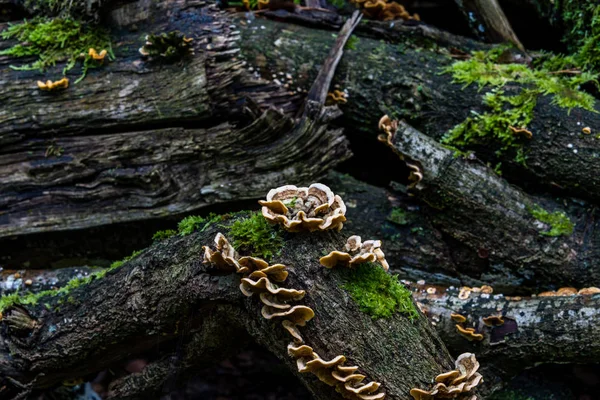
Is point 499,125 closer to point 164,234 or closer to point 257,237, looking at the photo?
point 257,237

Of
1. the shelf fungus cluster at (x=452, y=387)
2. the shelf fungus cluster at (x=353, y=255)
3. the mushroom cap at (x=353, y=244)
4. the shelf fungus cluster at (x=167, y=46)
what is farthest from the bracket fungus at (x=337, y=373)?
the shelf fungus cluster at (x=167, y=46)

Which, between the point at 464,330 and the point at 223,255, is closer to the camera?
the point at 223,255

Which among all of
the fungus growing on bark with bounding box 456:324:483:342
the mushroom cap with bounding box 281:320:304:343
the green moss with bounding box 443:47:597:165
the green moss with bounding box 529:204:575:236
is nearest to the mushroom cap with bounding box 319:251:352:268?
the mushroom cap with bounding box 281:320:304:343

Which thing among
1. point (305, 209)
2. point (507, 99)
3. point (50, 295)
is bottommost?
point (50, 295)

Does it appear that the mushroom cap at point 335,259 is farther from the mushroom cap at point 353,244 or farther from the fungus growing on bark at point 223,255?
the fungus growing on bark at point 223,255

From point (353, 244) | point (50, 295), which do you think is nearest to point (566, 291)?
point (353, 244)
